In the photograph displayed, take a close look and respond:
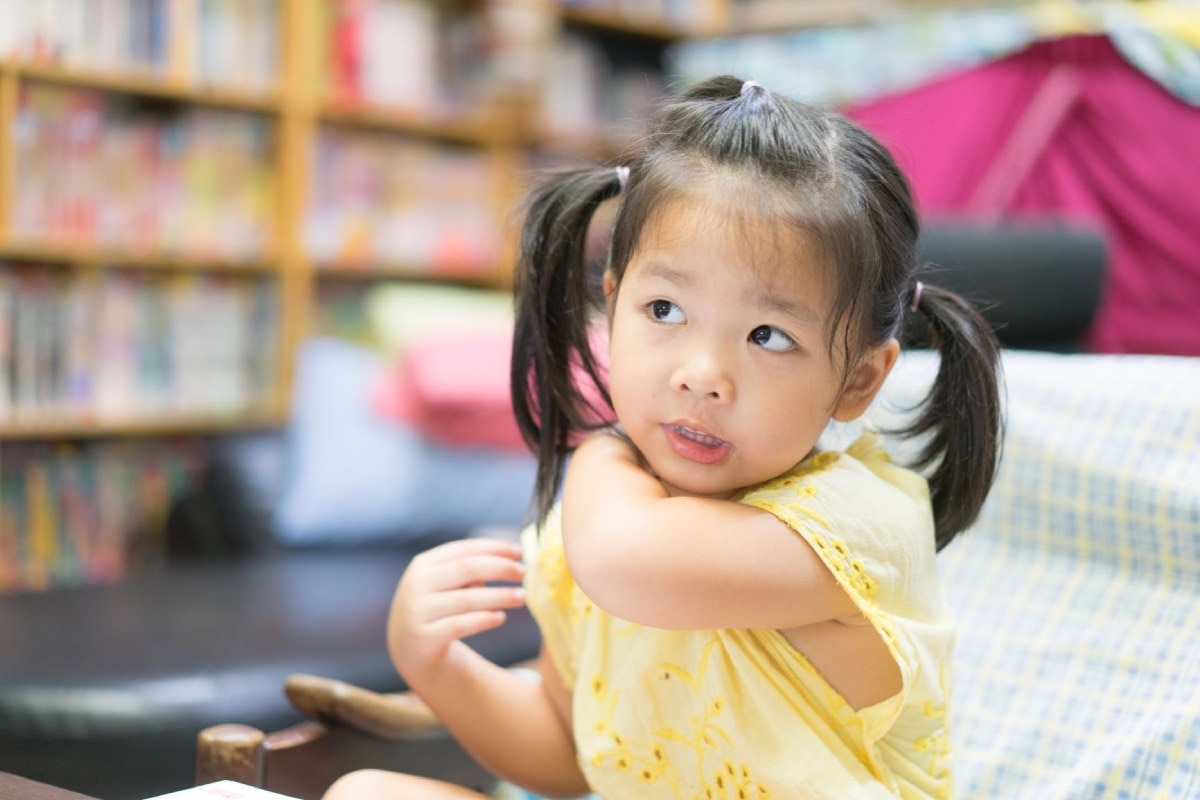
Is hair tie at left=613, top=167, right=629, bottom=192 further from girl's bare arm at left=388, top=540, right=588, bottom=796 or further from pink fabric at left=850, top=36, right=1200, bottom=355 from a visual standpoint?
pink fabric at left=850, top=36, right=1200, bottom=355

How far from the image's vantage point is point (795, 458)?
2.40 ft

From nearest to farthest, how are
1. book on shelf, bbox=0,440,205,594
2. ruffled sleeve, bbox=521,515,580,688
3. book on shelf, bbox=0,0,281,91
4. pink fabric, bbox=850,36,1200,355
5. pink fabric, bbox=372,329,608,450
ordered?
ruffled sleeve, bbox=521,515,580,688
pink fabric, bbox=850,36,1200,355
pink fabric, bbox=372,329,608,450
book on shelf, bbox=0,0,281,91
book on shelf, bbox=0,440,205,594

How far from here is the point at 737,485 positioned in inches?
29.3

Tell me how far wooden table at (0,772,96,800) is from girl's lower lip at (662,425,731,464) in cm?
40

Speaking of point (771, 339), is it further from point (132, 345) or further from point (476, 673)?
point (132, 345)

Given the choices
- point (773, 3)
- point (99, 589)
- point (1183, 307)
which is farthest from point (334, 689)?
point (773, 3)

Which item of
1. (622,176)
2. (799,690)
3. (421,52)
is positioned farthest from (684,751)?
(421,52)

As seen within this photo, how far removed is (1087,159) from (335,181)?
1.61 m

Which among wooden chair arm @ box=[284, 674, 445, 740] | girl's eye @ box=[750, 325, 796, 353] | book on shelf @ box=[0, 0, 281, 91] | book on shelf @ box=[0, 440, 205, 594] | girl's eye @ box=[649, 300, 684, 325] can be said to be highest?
book on shelf @ box=[0, 0, 281, 91]

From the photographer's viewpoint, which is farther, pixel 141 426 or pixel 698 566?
pixel 141 426

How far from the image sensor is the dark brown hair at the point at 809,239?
698mm

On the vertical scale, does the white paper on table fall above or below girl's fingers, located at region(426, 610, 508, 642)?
below

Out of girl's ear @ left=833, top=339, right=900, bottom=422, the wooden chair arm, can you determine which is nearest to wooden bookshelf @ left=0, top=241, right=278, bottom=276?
the wooden chair arm

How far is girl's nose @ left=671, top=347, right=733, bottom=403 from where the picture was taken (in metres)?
0.68
